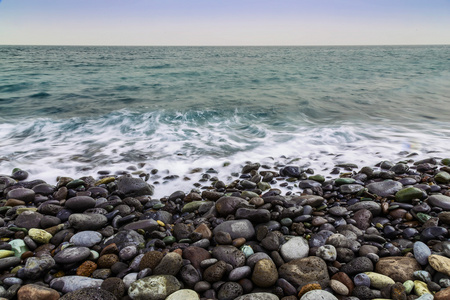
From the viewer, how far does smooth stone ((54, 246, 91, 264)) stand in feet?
8.30

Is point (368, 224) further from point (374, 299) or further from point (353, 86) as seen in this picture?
point (353, 86)

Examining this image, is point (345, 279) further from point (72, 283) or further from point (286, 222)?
point (72, 283)

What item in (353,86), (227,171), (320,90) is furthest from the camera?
(353,86)

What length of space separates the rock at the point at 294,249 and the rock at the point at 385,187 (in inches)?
65.5

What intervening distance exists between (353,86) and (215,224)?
14.7 metres

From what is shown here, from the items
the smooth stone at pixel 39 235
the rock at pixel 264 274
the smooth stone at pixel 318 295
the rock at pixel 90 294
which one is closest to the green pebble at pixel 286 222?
the rock at pixel 264 274

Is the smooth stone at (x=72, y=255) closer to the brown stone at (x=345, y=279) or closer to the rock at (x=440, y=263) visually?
the brown stone at (x=345, y=279)

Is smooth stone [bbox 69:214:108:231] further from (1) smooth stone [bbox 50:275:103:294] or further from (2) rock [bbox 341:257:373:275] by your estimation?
(2) rock [bbox 341:257:373:275]

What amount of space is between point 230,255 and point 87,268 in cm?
126

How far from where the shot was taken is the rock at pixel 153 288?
216 centimetres

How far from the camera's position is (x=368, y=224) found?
3.17m

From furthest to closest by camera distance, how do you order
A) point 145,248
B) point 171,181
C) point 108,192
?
point 171,181 → point 108,192 → point 145,248

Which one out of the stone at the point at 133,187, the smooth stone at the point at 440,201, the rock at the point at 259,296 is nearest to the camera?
the rock at the point at 259,296

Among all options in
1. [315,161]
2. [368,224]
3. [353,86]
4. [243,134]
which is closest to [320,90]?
[353,86]
